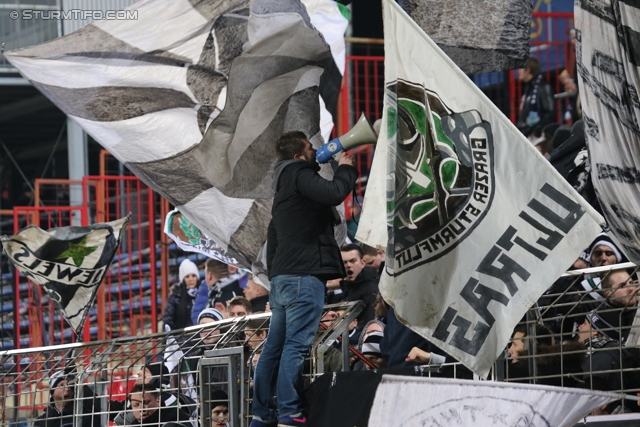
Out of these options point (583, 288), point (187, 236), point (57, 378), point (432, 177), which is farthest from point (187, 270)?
point (432, 177)

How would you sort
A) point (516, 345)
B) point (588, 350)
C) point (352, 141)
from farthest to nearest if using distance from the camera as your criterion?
point (352, 141), point (516, 345), point (588, 350)

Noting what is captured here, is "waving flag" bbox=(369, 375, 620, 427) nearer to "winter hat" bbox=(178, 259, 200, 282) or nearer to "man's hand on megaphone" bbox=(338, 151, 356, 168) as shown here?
"man's hand on megaphone" bbox=(338, 151, 356, 168)

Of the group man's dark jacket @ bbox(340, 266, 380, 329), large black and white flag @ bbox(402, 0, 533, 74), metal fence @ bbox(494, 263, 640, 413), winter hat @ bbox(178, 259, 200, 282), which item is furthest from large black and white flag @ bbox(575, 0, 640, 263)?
winter hat @ bbox(178, 259, 200, 282)

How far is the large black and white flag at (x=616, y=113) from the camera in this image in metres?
5.01

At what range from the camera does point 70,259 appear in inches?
343


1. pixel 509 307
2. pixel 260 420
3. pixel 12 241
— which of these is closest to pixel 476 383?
pixel 509 307

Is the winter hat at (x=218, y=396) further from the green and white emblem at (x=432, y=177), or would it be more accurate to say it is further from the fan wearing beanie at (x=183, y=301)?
the fan wearing beanie at (x=183, y=301)

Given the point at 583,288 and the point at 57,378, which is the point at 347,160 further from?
the point at 57,378

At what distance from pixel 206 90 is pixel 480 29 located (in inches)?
86.9

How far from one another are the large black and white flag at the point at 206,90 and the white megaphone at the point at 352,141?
53.8 inches

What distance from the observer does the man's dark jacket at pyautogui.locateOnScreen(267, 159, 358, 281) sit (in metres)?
5.95

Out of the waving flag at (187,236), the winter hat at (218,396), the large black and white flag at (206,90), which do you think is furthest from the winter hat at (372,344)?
the waving flag at (187,236)

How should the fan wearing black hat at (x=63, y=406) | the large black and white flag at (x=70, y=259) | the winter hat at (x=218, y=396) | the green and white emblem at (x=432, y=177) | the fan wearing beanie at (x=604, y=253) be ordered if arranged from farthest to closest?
the large black and white flag at (x=70, y=259) < the fan wearing black hat at (x=63, y=406) < the fan wearing beanie at (x=604, y=253) < the winter hat at (x=218, y=396) < the green and white emblem at (x=432, y=177)

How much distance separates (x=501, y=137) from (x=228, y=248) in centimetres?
281
